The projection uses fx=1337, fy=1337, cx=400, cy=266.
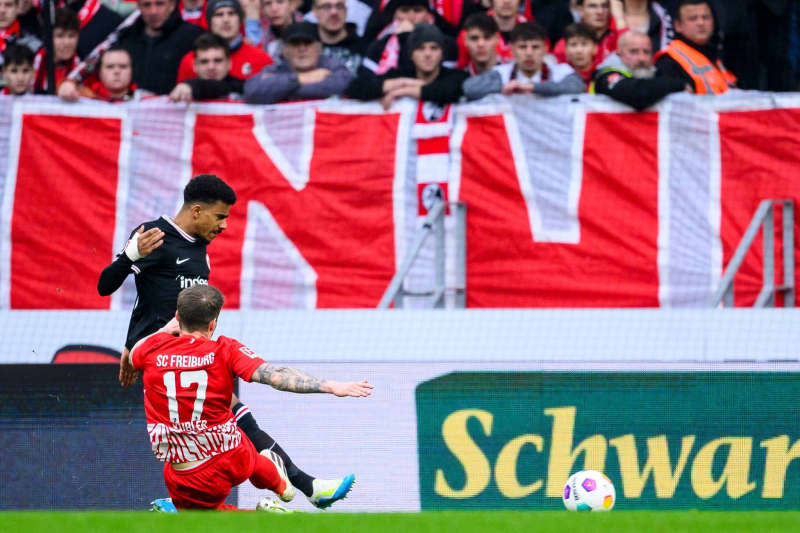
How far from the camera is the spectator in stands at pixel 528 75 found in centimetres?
953

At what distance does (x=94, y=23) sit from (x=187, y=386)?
5.53 meters

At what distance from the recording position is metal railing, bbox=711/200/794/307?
29.5ft

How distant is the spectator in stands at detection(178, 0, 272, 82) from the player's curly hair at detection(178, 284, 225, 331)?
427cm

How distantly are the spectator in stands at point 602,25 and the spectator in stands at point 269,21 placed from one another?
217cm

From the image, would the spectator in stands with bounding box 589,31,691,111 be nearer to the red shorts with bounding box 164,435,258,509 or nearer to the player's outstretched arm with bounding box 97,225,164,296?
the player's outstretched arm with bounding box 97,225,164,296

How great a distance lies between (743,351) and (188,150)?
13.8 ft

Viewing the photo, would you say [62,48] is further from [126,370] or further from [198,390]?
[198,390]

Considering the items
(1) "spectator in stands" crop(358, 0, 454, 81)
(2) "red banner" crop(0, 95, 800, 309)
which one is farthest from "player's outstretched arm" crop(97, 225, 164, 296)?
(1) "spectator in stands" crop(358, 0, 454, 81)

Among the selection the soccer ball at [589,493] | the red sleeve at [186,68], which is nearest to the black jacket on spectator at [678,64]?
the soccer ball at [589,493]

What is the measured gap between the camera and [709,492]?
8.02m

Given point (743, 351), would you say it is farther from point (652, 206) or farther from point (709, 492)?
point (652, 206)

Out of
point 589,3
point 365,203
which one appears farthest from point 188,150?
point 589,3

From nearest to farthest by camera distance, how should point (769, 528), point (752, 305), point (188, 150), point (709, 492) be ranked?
point (769, 528)
point (709, 492)
point (752, 305)
point (188, 150)

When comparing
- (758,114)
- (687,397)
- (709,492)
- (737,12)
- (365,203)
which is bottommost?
(709,492)
